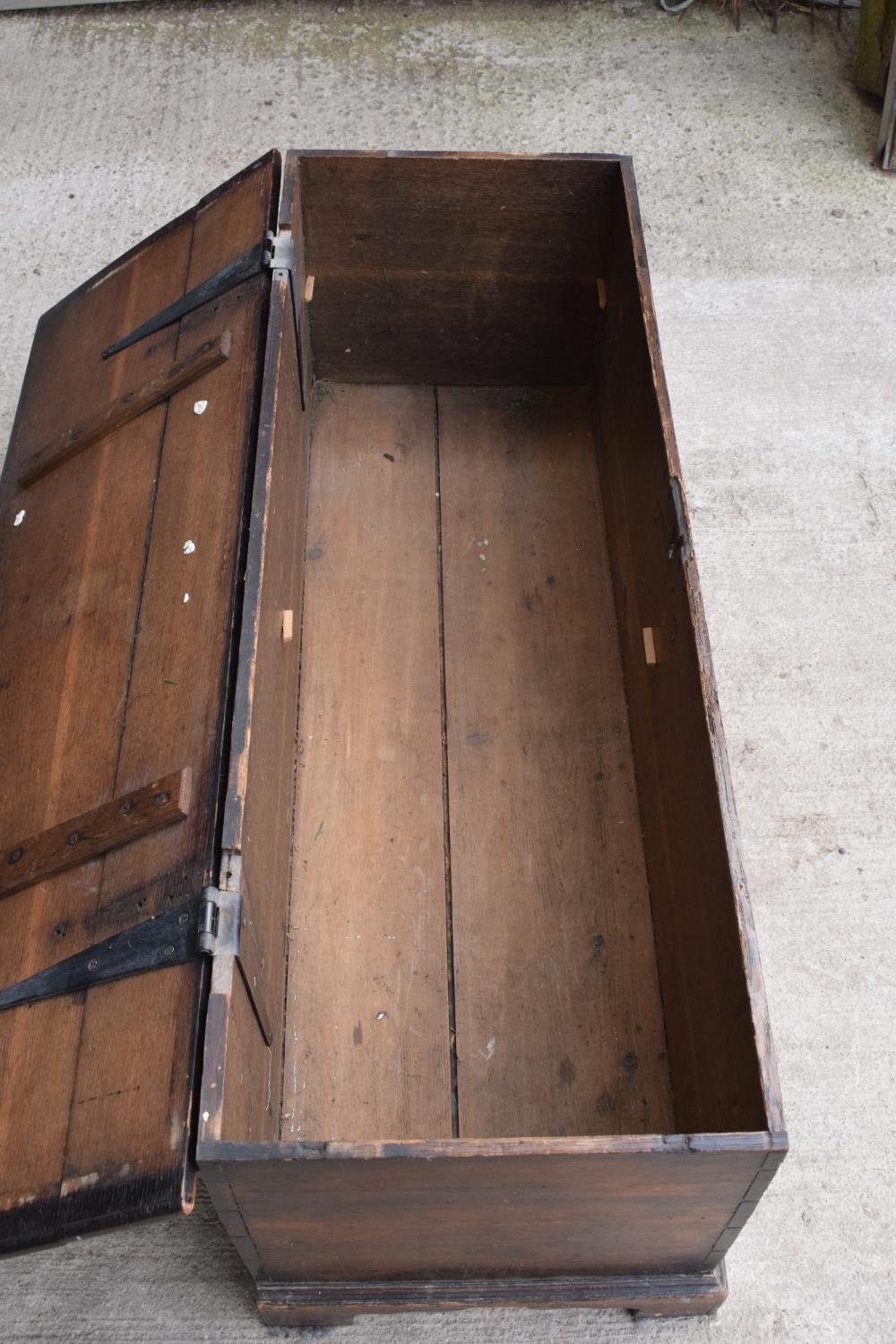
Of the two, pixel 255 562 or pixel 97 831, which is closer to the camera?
pixel 97 831

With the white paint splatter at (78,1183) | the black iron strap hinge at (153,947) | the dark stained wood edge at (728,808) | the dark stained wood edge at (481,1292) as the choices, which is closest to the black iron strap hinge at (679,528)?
the dark stained wood edge at (728,808)

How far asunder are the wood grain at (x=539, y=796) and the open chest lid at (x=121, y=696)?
73 centimetres

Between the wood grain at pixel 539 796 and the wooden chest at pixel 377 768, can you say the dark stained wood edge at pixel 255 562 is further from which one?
the wood grain at pixel 539 796

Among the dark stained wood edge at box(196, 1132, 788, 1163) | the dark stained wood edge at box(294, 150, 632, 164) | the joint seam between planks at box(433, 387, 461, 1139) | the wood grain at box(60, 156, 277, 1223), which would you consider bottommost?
the joint seam between planks at box(433, 387, 461, 1139)

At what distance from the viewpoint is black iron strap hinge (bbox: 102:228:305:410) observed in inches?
108

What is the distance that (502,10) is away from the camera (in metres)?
4.75

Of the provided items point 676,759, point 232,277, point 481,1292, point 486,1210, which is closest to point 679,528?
point 676,759

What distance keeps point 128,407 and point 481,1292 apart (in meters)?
1.84

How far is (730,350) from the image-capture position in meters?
3.82

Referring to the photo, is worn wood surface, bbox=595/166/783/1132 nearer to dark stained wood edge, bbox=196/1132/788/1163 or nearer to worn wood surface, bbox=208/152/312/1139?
dark stained wood edge, bbox=196/1132/788/1163

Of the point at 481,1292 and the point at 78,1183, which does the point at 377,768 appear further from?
the point at 78,1183

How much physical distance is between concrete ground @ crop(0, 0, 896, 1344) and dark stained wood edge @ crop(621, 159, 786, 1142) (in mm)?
772

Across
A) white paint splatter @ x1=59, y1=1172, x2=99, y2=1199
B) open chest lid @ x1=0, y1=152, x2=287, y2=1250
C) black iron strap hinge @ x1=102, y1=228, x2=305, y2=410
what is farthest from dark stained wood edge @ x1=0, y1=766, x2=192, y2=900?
black iron strap hinge @ x1=102, y1=228, x2=305, y2=410

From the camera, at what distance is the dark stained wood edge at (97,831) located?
2027 mm
